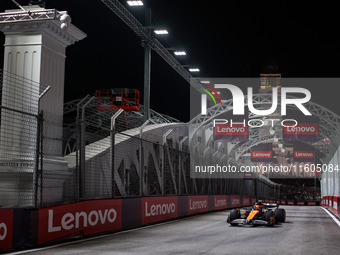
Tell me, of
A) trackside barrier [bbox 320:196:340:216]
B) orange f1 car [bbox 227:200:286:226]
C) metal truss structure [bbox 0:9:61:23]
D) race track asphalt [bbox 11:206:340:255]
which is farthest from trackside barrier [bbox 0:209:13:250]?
trackside barrier [bbox 320:196:340:216]

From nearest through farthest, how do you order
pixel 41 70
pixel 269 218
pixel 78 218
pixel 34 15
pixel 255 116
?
pixel 78 218
pixel 41 70
pixel 34 15
pixel 269 218
pixel 255 116

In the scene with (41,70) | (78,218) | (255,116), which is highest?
(255,116)

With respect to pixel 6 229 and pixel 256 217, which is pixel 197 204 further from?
pixel 6 229

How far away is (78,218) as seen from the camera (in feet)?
32.8

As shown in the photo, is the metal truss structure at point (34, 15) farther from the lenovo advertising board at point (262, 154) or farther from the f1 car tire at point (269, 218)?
the lenovo advertising board at point (262, 154)

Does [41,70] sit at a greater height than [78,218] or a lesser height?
greater

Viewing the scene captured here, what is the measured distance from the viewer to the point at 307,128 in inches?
1053

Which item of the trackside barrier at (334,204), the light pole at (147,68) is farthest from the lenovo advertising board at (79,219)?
the trackside barrier at (334,204)

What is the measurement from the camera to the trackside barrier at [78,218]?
8117 mm

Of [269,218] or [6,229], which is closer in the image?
[6,229]

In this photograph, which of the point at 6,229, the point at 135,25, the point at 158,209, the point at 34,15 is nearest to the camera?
the point at 6,229

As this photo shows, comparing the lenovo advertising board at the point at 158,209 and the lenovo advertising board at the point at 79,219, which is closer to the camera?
the lenovo advertising board at the point at 79,219

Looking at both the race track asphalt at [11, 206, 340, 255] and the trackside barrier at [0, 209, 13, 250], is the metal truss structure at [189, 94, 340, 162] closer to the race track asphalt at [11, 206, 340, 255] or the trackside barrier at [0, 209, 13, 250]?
the race track asphalt at [11, 206, 340, 255]

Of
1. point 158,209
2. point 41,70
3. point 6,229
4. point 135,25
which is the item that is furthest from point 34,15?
point 135,25
